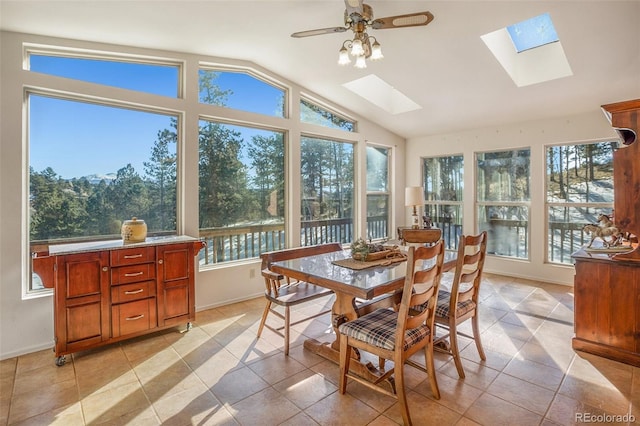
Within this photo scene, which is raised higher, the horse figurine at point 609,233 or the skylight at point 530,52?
the skylight at point 530,52

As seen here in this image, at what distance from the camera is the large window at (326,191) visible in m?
4.87

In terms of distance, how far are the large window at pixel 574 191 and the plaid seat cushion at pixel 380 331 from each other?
392cm

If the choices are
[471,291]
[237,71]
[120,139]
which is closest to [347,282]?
[471,291]

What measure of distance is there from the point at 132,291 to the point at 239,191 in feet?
5.71

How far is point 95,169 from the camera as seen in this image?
3252 mm

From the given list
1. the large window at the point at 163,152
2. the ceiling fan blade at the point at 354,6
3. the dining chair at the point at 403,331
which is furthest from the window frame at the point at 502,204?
the ceiling fan blade at the point at 354,6

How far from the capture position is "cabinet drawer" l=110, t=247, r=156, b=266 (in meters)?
2.83

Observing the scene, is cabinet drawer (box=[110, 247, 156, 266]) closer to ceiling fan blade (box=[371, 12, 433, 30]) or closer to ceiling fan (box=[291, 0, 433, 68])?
ceiling fan (box=[291, 0, 433, 68])

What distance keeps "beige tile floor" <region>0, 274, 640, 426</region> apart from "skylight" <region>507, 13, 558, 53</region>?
9.91ft

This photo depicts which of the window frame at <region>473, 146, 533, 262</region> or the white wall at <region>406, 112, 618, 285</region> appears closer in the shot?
the white wall at <region>406, 112, 618, 285</region>

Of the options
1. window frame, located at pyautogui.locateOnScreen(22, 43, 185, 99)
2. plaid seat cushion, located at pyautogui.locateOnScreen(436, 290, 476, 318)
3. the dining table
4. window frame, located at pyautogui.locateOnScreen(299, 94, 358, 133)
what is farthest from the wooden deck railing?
plaid seat cushion, located at pyautogui.locateOnScreen(436, 290, 476, 318)

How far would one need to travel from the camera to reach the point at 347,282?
212 cm

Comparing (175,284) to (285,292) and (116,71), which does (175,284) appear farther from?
(116,71)

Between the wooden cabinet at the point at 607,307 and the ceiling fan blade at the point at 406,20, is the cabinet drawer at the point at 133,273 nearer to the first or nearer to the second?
the ceiling fan blade at the point at 406,20
